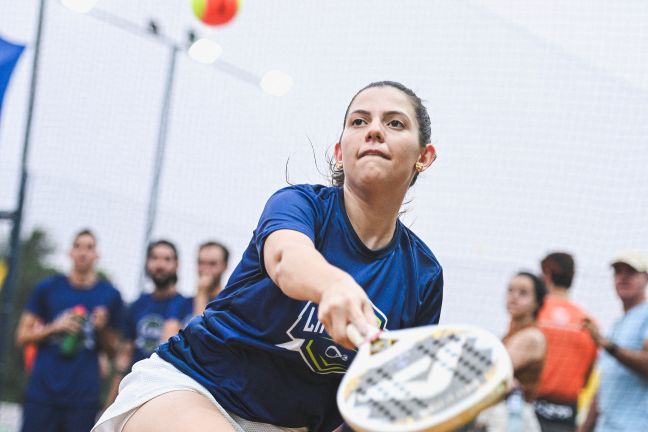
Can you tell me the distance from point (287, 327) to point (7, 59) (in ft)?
18.2

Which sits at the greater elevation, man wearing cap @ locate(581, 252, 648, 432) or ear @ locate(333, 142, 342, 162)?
ear @ locate(333, 142, 342, 162)

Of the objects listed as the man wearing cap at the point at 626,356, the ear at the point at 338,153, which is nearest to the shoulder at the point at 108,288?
the man wearing cap at the point at 626,356

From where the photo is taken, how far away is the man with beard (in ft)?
Answer: 22.0

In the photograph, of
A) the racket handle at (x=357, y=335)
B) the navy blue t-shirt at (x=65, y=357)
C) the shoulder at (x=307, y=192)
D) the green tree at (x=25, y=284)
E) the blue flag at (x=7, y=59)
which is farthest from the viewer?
the green tree at (x=25, y=284)

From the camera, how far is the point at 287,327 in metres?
2.67

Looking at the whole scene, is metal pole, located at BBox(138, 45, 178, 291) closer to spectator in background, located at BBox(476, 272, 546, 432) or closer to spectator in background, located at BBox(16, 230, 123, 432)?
spectator in background, located at BBox(16, 230, 123, 432)

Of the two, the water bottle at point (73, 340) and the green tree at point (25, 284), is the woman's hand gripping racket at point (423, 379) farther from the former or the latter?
the green tree at point (25, 284)

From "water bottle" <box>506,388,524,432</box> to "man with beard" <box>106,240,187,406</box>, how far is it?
2406 mm

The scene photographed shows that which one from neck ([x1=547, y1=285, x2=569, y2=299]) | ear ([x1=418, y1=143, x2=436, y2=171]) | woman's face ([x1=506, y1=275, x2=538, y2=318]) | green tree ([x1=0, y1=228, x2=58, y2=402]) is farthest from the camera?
green tree ([x1=0, y1=228, x2=58, y2=402])

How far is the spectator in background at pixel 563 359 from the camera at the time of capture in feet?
19.3

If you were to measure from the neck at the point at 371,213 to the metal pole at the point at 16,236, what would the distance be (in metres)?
6.01

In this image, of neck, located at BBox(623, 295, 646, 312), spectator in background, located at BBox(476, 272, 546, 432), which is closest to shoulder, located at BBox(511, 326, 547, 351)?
spectator in background, located at BBox(476, 272, 546, 432)

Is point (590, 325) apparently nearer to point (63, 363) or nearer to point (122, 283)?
point (63, 363)

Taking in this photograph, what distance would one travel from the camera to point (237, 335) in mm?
2727
